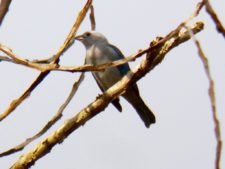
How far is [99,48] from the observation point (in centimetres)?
770

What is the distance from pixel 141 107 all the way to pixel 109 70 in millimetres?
733

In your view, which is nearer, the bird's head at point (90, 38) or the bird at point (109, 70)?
the bird at point (109, 70)

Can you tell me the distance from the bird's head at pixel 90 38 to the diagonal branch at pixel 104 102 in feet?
17.1

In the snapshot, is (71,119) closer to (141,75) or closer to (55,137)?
(55,137)

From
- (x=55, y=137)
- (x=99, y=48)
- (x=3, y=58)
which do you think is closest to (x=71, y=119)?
(x=55, y=137)

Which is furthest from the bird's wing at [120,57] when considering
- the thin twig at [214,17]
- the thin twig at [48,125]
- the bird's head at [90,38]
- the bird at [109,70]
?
the thin twig at [214,17]

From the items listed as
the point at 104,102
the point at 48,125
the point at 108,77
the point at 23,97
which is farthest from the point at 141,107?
the point at 23,97

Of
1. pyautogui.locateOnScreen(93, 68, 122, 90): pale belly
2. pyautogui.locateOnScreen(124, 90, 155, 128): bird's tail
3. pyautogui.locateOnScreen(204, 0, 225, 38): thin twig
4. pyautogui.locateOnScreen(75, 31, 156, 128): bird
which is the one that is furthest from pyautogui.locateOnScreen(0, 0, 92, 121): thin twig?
pyautogui.locateOnScreen(93, 68, 122, 90): pale belly

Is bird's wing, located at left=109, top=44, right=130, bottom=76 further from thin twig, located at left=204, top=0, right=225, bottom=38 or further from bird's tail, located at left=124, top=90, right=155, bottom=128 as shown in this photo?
thin twig, located at left=204, top=0, right=225, bottom=38

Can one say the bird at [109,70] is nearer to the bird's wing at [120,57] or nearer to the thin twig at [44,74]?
the bird's wing at [120,57]

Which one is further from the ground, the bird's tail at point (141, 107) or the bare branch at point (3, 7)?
the bare branch at point (3, 7)

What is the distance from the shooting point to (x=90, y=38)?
816 centimetres

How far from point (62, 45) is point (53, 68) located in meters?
0.18

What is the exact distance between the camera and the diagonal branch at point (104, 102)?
2.64 m
